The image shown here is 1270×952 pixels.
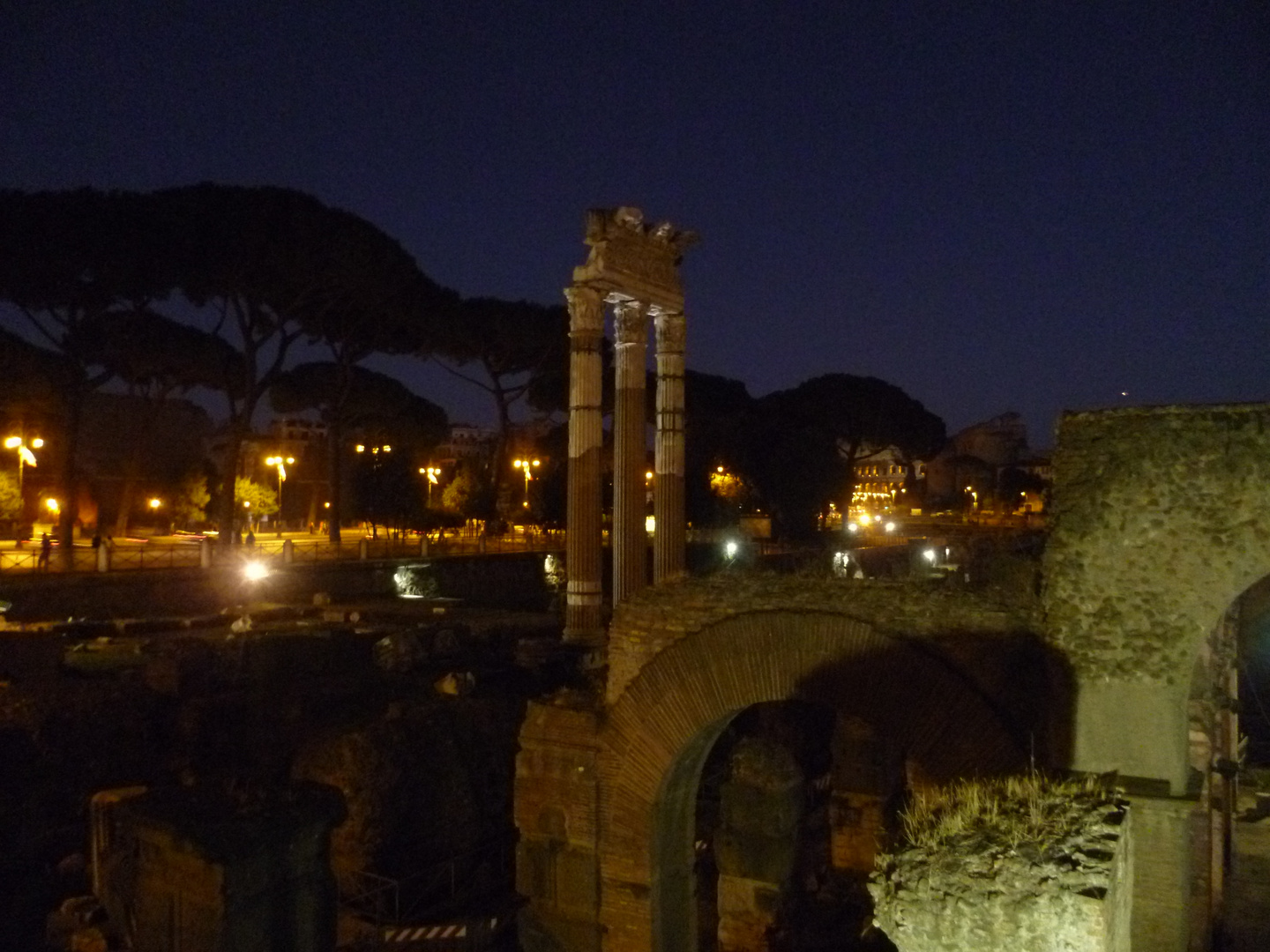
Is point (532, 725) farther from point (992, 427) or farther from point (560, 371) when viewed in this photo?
point (992, 427)

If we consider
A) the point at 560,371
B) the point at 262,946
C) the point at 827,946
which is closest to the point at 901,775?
the point at 827,946

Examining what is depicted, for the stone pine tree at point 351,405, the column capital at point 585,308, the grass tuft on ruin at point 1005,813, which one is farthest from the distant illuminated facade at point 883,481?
the grass tuft on ruin at point 1005,813

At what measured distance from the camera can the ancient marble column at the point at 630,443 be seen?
46.8ft

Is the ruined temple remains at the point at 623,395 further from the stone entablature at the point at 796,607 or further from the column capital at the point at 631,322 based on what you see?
the stone entablature at the point at 796,607

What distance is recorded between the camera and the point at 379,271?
89.1ft

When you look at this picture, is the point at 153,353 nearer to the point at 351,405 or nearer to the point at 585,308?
the point at 351,405

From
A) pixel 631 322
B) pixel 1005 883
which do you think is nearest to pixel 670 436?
pixel 631 322

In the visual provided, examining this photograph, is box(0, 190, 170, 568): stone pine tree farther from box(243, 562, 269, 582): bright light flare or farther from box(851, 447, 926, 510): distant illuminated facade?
box(851, 447, 926, 510): distant illuminated facade

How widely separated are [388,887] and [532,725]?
281cm

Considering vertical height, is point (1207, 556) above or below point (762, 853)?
above

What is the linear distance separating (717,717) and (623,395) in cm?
742

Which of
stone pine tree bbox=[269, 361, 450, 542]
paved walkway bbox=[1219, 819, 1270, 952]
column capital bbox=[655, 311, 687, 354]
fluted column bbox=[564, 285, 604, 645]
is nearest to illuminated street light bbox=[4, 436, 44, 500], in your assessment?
stone pine tree bbox=[269, 361, 450, 542]

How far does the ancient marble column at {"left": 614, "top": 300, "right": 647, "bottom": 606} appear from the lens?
1427cm

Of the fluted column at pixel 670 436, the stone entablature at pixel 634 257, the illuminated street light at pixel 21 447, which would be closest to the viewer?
the stone entablature at pixel 634 257
